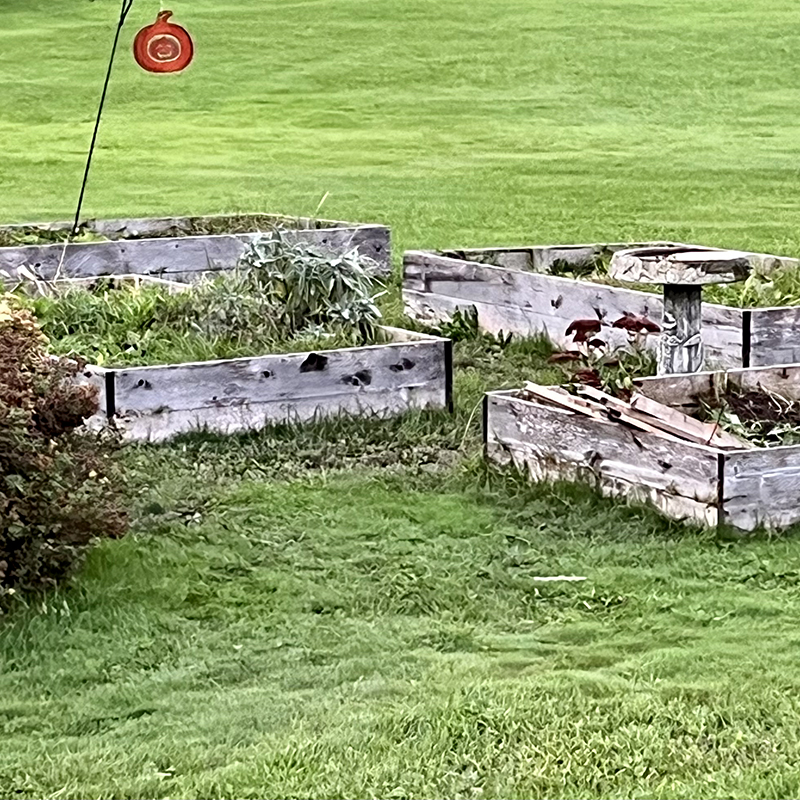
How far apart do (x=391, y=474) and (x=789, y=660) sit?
268 cm

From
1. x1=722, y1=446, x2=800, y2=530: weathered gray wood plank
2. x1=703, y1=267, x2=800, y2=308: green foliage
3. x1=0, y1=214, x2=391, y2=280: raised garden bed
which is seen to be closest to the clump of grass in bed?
x1=0, y1=214, x2=391, y2=280: raised garden bed

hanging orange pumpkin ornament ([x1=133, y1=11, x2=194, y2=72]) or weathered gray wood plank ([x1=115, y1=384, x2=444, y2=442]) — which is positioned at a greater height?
→ hanging orange pumpkin ornament ([x1=133, y1=11, x2=194, y2=72])

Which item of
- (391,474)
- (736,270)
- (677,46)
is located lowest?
(677,46)

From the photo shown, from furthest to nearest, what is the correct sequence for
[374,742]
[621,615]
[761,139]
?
[761,139] → [621,615] → [374,742]

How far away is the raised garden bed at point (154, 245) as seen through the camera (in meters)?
11.9

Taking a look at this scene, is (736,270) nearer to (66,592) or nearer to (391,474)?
(391,474)

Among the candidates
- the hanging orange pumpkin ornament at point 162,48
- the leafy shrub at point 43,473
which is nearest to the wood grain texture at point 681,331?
the leafy shrub at point 43,473

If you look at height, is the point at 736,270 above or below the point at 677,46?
above

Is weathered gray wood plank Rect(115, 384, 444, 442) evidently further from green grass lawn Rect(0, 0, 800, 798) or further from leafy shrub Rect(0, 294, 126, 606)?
leafy shrub Rect(0, 294, 126, 606)

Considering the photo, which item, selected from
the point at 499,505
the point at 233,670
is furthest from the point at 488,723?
the point at 499,505

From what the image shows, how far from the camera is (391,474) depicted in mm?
7531

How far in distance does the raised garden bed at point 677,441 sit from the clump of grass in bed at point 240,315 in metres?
1.76

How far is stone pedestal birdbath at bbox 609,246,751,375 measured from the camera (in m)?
7.86

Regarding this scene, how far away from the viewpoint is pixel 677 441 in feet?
21.4
